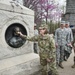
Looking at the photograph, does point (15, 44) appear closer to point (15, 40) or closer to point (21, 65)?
point (15, 40)

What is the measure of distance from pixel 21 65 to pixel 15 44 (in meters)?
0.56

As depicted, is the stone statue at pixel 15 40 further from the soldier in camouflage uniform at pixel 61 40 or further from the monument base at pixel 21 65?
the soldier in camouflage uniform at pixel 61 40

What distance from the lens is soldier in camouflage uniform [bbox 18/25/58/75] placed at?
14.6 feet

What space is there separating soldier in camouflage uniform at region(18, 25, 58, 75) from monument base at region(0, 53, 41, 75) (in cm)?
26

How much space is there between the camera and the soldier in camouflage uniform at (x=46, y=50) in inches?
176

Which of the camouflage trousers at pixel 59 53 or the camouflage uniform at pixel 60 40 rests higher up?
the camouflage uniform at pixel 60 40

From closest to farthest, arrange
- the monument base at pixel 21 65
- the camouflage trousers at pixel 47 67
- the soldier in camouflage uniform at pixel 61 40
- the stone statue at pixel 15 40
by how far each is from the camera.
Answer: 1. the monument base at pixel 21 65
2. the camouflage trousers at pixel 47 67
3. the stone statue at pixel 15 40
4. the soldier in camouflage uniform at pixel 61 40

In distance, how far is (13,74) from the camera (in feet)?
14.2

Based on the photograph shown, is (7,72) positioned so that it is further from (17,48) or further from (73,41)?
(73,41)

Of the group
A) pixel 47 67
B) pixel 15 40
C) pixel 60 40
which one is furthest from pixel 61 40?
pixel 15 40

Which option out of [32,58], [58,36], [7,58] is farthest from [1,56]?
[58,36]

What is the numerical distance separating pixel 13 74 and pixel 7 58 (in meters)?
0.42

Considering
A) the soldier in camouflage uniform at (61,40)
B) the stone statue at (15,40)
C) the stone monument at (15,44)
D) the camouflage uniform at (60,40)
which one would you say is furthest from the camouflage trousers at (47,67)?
the camouflage uniform at (60,40)

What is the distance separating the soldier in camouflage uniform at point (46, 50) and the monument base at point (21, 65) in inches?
10.4
